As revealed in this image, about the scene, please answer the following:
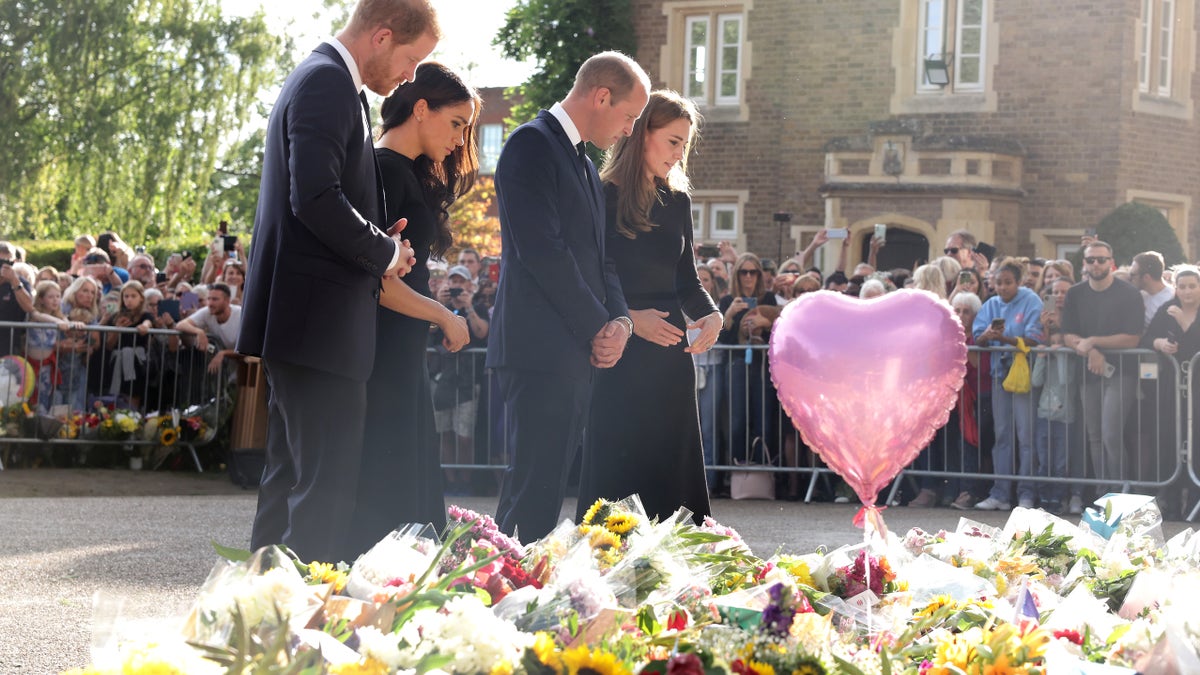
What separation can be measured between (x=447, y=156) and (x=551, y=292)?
0.56 metres

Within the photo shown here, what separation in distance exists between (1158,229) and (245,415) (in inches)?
577

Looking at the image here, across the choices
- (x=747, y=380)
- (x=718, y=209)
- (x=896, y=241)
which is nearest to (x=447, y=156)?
(x=747, y=380)

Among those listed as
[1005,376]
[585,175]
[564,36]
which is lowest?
[1005,376]

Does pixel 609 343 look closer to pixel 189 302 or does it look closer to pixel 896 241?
pixel 189 302

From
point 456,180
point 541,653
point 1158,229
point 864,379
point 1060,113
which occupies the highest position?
point 1060,113

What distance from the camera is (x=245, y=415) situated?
482 inches

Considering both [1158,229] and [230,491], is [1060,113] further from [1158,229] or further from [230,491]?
[230,491]

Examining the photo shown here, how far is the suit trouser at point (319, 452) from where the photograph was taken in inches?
169

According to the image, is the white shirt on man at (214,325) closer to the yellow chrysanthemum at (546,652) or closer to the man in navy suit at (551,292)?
the man in navy suit at (551,292)

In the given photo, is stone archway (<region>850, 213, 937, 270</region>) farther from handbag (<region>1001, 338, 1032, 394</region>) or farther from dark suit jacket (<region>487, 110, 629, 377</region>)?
dark suit jacket (<region>487, 110, 629, 377</region>)

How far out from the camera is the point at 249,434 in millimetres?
12195

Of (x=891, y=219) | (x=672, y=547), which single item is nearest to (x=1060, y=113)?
(x=891, y=219)

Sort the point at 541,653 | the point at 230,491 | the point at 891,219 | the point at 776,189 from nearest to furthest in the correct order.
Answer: the point at 541,653 < the point at 230,491 < the point at 891,219 < the point at 776,189

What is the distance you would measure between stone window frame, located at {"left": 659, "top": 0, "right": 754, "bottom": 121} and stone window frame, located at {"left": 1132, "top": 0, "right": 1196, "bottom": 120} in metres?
6.29
